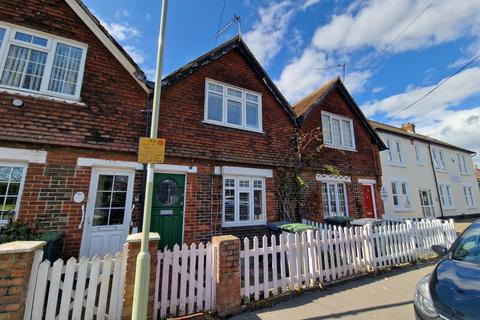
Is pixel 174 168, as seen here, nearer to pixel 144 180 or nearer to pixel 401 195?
pixel 144 180

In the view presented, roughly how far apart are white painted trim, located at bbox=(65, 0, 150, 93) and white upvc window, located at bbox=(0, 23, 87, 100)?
555 millimetres

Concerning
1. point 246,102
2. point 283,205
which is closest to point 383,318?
point 283,205

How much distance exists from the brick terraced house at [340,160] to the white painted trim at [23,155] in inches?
341

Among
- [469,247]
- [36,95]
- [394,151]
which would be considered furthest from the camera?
[394,151]

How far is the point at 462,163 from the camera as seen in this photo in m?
23.1

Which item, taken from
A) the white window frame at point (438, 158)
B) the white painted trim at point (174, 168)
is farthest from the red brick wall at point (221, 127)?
the white window frame at point (438, 158)

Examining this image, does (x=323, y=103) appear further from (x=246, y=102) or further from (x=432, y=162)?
(x=432, y=162)

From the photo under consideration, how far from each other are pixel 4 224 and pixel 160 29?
5.39 meters

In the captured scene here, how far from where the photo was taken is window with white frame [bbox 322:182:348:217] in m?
10.2

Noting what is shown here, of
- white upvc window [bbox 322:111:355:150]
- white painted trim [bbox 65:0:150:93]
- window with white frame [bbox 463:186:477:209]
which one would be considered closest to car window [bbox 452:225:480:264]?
white upvc window [bbox 322:111:355:150]

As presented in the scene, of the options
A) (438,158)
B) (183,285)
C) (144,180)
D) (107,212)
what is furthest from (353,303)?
(438,158)

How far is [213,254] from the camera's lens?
13.5ft

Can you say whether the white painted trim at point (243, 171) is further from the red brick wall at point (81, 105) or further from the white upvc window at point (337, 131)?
the white upvc window at point (337, 131)

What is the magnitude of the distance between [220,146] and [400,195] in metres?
15.0
